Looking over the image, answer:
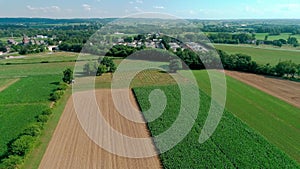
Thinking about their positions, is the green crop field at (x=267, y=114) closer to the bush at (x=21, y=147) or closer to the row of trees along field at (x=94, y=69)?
the row of trees along field at (x=94, y=69)

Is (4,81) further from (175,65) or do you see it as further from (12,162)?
(12,162)

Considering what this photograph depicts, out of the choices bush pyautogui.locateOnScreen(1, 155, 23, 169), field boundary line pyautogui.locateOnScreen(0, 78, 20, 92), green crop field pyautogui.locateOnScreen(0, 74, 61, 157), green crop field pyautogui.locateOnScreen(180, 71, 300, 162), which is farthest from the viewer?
field boundary line pyautogui.locateOnScreen(0, 78, 20, 92)

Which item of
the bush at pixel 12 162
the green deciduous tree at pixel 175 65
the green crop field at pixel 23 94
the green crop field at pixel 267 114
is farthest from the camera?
the green deciduous tree at pixel 175 65

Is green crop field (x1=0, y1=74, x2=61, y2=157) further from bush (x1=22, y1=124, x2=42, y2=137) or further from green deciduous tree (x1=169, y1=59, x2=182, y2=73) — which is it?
green deciduous tree (x1=169, y1=59, x2=182, y2=73)

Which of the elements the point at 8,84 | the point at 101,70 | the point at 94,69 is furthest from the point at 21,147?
the point at 94,69

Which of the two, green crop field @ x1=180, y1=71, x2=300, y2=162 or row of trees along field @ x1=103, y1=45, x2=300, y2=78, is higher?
row of trees along field @ x1=103, y1=45, x2=300, y2=78

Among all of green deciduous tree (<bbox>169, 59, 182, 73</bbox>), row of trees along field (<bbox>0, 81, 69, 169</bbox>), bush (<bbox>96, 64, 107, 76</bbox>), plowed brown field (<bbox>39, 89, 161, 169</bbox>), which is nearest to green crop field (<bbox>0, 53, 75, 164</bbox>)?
row of trees along field (<bbox>0, 81, 69, 169</bbox>)

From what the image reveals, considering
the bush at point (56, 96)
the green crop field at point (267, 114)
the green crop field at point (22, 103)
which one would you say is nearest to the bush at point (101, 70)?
the green crop field at point (22, 103)
